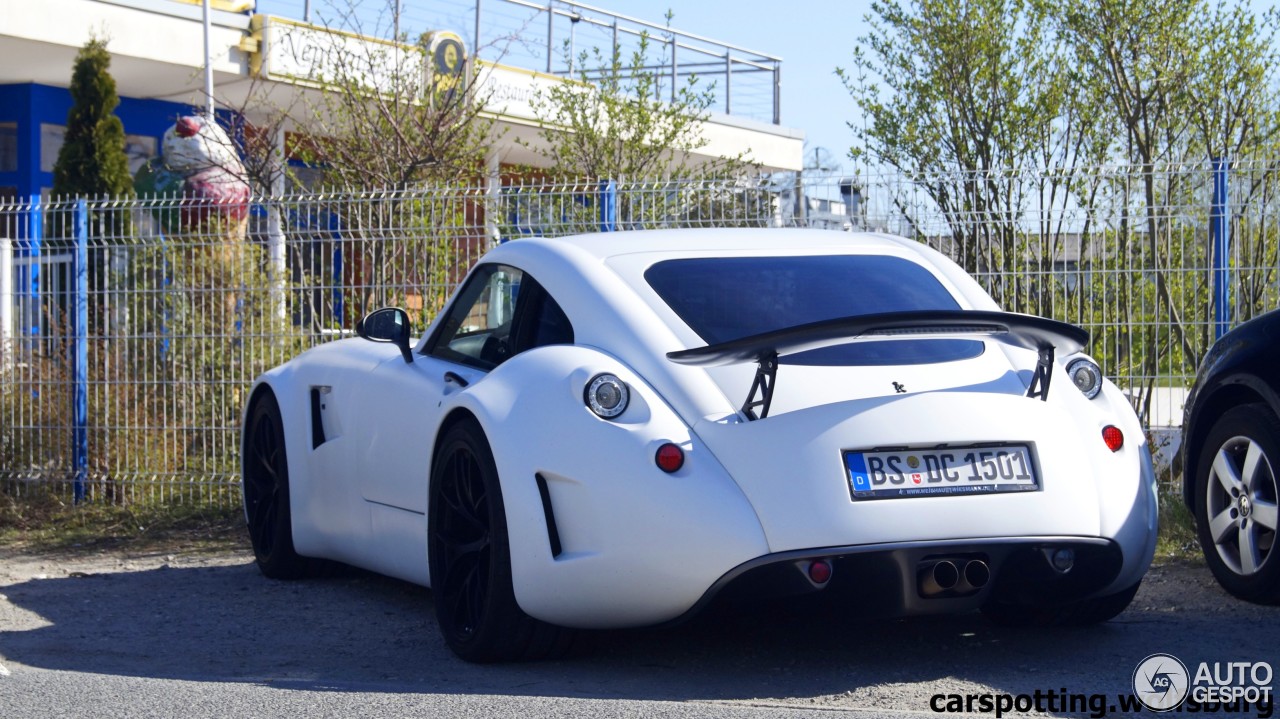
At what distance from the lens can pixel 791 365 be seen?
4.65 meters

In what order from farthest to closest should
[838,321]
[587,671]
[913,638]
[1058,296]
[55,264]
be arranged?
[55,264] → [1058,296] → [913,638] → [587,671] → [838,321]

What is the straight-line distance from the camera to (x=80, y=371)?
10008mm

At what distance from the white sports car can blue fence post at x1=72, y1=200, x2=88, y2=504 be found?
5.30m

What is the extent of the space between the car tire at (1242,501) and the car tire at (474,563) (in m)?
2.53

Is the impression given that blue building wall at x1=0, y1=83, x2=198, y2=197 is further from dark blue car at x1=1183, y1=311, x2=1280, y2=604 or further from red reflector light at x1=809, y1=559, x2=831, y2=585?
red reflector light at x1=809, y1=559, x2=831, y2=585

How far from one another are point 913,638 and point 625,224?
4456 mm

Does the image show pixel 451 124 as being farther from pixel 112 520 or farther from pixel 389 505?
pixel 389 505

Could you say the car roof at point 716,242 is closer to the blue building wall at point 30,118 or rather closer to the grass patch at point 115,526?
the grass patch at point 115,526

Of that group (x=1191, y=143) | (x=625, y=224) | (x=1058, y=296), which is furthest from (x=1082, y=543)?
(x=1191, y=143)

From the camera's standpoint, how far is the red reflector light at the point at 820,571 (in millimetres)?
4355

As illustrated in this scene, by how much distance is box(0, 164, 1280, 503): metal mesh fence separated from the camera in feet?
27.0

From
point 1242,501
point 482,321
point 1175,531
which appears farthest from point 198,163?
point 1242,501

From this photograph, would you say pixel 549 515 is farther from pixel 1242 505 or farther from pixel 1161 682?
pixel 1242 505

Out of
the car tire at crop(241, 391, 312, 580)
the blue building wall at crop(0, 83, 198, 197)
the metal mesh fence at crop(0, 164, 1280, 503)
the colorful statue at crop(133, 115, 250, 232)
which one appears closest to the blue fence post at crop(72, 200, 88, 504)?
the metal mesh fence at crop(0, 164, 1280, 503)
